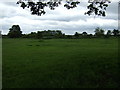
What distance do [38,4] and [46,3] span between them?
1.93ft

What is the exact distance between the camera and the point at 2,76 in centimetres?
1549

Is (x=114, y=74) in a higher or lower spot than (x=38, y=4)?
lower

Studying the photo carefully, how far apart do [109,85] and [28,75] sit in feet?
17.5

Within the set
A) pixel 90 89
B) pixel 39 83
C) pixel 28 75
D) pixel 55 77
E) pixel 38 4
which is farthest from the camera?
pixel 38 4

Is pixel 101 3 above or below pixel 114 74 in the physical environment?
above

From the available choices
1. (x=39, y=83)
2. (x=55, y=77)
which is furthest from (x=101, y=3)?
(x=39, y=83)

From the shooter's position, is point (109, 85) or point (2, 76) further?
point (2, 76)

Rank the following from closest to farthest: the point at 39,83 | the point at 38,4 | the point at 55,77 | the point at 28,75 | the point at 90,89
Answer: the point at 90,89 → the point at 39,83 → the point at 55,77 → the point at 28,75 → the point at 38,4

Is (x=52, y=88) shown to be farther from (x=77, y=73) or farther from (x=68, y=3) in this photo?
(x=68, y=3)

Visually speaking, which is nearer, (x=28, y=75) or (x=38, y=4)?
(x=28, y=75)

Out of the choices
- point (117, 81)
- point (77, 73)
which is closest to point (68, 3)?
point (77, 73)

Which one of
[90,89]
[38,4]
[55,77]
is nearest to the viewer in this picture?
[90,89]

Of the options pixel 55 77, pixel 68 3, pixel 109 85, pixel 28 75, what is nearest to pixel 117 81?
pixel 109 85

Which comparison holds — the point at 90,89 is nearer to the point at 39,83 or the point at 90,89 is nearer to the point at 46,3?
the point at 39,83
